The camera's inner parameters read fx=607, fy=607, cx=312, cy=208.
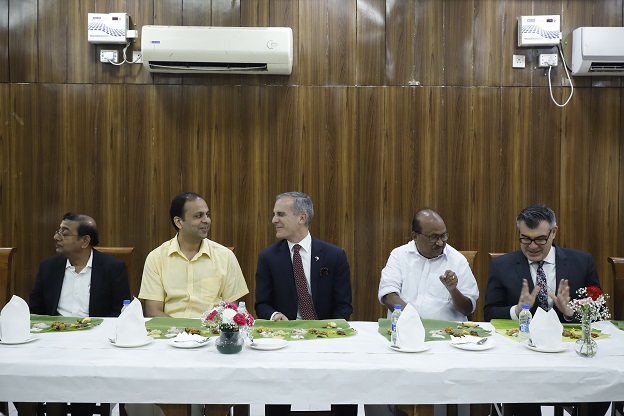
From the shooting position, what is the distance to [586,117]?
479cm

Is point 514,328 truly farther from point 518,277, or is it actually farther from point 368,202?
point 368,202

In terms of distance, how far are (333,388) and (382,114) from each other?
2.93m

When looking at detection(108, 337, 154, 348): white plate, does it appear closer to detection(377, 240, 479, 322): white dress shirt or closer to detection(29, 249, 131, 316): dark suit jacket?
detection(29, 249, 131, 316): dark suit jacket

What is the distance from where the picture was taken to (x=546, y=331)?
8.23 ft

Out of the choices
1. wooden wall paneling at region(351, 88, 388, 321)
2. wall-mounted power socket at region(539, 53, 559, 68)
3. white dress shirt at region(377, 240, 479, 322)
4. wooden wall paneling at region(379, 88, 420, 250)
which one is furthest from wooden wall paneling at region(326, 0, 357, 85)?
white dress shirt at region(377, 240, 479, 322)

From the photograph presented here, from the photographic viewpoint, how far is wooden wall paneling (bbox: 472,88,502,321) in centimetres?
479

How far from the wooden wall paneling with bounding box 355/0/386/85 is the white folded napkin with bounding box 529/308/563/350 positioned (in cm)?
270

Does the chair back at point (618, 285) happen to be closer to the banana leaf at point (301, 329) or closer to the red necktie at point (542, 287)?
the red necktie at point (542, 287)

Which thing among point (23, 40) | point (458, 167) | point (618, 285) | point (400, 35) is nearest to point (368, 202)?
point (458, 167)

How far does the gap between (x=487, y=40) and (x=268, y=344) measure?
3.31 meters

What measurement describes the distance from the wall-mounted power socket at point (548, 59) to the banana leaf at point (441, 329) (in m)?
2.65

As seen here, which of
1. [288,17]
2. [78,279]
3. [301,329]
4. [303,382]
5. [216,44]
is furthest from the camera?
[288,17]

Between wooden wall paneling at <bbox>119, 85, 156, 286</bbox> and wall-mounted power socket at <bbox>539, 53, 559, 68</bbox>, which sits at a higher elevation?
wall-mounted power socket at <bbox>539, 53, 559, 68</bbox>

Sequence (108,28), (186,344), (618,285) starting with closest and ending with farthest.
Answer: (186,344)
(618,285)
(108,28)
